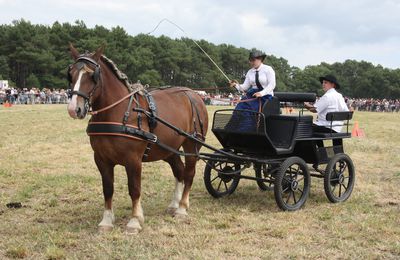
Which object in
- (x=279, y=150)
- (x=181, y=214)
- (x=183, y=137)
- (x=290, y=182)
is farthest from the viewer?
(x=290, y=182)

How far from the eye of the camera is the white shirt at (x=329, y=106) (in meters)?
8.12

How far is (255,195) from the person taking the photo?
328 inches

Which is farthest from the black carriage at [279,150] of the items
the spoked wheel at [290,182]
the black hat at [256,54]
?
the black hat at [256,54]

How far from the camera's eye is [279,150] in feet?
23.7

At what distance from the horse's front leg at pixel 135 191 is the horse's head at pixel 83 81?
37.0 inches

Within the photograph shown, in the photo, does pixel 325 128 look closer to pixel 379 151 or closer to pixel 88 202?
pixel 88 202

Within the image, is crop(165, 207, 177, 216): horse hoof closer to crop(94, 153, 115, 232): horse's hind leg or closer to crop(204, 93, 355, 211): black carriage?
crop(204, 93, 355, 211): black carriage

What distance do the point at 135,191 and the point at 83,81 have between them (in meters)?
1.54

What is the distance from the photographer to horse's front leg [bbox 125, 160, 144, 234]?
5.93 metres

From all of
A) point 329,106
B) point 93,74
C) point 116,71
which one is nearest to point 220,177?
point 329,106

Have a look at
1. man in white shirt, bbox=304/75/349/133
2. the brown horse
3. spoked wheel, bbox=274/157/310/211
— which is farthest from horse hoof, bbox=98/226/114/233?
man in white shirt, bbox=304/75/349/133

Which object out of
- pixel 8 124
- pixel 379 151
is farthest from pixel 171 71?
pixel 379 151

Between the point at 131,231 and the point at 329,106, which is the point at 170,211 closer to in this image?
the point at 131,231

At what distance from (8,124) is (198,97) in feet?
48.4
